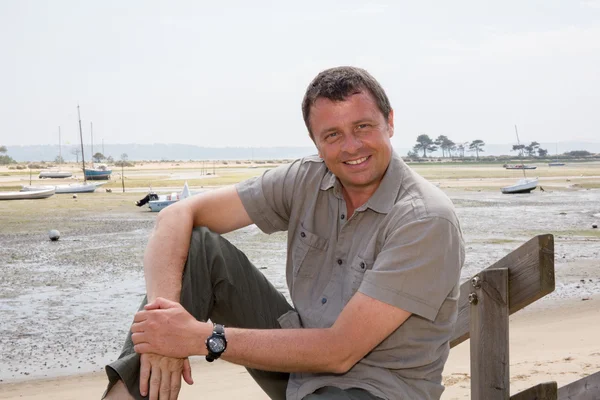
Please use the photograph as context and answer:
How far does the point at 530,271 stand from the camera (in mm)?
2646

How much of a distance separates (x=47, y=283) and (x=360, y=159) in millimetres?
10368

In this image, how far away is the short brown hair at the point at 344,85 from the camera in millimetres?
2723

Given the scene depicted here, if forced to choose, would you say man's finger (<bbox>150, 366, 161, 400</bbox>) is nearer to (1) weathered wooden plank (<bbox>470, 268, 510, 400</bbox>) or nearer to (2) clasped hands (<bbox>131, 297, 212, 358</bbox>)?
(2) clasped hands (<bbox>131, 297, 212, 358</bbox>)

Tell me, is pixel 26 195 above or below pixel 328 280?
below

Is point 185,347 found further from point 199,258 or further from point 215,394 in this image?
point 215,394

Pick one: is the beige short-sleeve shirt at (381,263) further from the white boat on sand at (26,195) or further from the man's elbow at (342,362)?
the white boat on sand at (26,195)

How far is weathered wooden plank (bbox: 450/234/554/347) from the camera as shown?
2.56 metres

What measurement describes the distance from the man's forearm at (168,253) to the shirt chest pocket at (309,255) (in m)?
0.44

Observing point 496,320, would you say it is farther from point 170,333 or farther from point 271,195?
point 170,333

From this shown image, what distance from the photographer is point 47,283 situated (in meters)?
12.1

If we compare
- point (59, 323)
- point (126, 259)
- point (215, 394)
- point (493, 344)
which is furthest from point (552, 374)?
point (126, 259)

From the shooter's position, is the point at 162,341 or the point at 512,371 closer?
the point at 162,341

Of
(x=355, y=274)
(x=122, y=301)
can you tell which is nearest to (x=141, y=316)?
(x=355, y=274)

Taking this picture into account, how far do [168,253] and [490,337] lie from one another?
126cm
